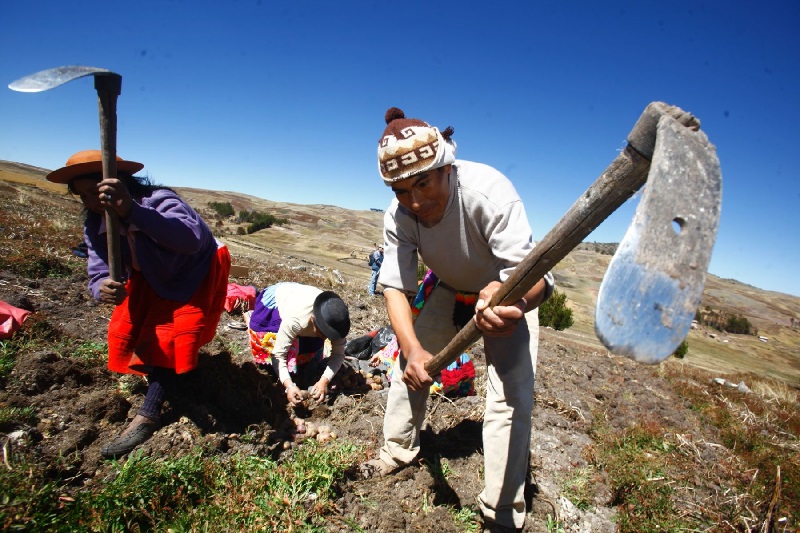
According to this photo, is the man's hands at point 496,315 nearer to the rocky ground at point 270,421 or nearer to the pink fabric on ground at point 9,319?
the rocky ground at point 270,421

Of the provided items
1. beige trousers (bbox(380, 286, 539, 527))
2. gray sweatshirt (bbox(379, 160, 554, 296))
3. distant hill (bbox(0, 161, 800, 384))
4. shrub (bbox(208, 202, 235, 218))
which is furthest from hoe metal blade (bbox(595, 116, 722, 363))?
shrub (bbox(208, 202, 235, 218))

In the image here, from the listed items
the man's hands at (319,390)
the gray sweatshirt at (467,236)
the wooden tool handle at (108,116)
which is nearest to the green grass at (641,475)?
the gray sweatshirt at (467,236)

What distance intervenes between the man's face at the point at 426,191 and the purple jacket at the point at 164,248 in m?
1.29

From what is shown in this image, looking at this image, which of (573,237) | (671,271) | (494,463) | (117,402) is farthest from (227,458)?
(671,271)

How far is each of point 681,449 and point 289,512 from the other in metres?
3.28

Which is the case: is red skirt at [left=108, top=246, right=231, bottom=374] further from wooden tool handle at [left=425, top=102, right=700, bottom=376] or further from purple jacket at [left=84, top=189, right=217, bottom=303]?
wooden tool handle at [left=425, top=102, right=700, bottom=376]

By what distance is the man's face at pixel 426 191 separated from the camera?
1807 millimetres

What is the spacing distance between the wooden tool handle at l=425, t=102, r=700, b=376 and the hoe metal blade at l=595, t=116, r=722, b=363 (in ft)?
0.55

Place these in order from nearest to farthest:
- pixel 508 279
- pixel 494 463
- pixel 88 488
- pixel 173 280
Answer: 1. pixel 508 279
2. pixel 88 488
3. pixel 494 463
4. pixel 173 280

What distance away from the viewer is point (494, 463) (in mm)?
2041

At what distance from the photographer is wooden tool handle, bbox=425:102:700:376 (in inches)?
40.3

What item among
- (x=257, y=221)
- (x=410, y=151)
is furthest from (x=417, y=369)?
(x=257, y=221)

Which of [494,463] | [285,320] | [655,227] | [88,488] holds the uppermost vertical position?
[655,227]

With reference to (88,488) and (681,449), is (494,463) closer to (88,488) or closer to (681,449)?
(88,488)
